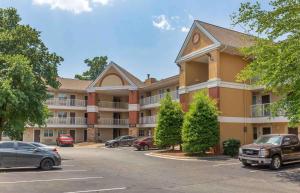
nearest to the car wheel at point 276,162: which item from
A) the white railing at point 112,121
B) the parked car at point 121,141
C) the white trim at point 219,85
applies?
the white trim at point 219,85

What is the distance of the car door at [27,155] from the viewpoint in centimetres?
1844

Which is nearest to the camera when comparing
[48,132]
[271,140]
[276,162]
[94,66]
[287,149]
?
[276,162]

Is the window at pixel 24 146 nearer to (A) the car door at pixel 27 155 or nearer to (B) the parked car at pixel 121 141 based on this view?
(A) the car door at pixel 27 155

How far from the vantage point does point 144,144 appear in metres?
35.5

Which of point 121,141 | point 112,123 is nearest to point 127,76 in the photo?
point 112,123

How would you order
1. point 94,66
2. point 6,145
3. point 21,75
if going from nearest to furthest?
point 6,145, point 21,75, point 94,66

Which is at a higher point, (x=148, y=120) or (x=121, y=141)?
(x=148, y=120)

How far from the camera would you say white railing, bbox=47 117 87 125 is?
49.3 metres

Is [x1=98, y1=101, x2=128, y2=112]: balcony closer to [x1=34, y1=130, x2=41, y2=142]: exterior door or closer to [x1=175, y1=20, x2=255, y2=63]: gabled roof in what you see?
[x1=34, y1=130, x2=41, y2=142]: exterior door

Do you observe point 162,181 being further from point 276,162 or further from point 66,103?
point 66,103

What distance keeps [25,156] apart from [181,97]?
58.7 feet

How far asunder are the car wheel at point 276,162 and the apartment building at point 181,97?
260cm

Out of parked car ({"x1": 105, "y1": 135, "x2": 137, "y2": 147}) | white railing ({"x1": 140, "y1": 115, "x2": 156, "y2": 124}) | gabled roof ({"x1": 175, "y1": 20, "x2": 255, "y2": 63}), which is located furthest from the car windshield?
white railing ({"x1": 140, "y1": 115, "x2": 156, "y2": 124})

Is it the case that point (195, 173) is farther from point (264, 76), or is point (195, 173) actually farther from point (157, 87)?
point (157, 87)
